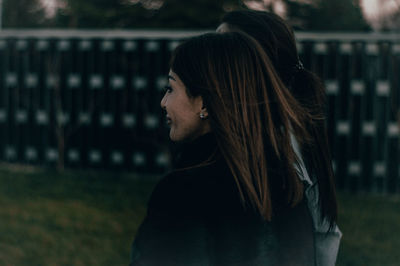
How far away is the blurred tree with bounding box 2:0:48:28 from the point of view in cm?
1833

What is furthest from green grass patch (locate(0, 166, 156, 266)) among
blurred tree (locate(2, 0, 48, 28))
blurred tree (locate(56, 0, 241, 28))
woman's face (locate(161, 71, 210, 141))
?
blurred tree (locate(2, 0, 48, 28))

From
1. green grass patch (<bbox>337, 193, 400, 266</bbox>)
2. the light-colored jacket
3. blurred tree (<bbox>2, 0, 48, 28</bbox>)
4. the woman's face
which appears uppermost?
the woman's face

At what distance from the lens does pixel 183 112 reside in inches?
50.5

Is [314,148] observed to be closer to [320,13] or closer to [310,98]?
[310,98]

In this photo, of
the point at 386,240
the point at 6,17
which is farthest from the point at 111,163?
the point at 6,17

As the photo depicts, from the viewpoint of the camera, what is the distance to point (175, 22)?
1055 cm

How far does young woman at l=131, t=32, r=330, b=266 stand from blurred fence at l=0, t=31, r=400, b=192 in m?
4.75

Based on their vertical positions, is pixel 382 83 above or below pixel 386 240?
above

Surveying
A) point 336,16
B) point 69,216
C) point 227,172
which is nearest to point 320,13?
point 336,16

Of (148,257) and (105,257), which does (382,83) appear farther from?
(148,257)

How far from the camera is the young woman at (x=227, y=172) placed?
1153 millimetres

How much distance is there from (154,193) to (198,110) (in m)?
0.23

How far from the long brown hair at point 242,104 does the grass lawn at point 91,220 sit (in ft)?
8.32

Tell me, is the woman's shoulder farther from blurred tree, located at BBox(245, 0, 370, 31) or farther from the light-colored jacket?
blurred tree, located at BBox(245, 0, 370, 31)
